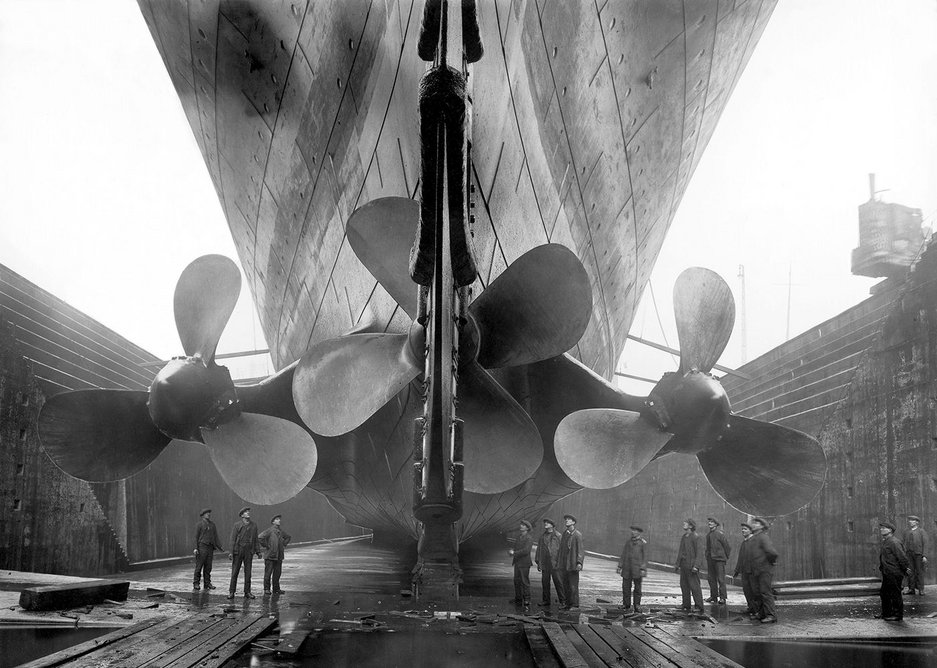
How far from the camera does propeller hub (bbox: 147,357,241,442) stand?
567cm

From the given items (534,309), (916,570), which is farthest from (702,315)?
(916,570)

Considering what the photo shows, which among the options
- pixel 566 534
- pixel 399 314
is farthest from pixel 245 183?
pixel 566 534

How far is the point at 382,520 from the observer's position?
892 centimetres

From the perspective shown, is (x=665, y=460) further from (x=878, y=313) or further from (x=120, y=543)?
(x=120, y=543)

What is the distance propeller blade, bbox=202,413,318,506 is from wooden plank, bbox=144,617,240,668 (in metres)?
1.00

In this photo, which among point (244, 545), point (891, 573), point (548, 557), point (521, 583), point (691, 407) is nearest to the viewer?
point (691, 407)

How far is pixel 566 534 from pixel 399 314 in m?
3.61

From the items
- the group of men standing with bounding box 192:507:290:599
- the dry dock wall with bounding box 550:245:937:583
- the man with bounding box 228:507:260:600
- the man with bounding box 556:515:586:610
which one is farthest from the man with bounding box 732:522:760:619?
the man with bounding box 228:507:260:600

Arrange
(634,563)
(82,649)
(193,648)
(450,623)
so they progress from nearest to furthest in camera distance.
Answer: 1. (82,649)
2. (193,648)
3. (450,623)
4. (634,563)

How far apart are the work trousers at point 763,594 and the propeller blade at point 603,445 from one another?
259 centimetres

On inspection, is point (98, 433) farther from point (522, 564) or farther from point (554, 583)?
point (554, 583)

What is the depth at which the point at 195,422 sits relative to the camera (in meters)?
5.82

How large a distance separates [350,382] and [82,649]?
8.00 ft

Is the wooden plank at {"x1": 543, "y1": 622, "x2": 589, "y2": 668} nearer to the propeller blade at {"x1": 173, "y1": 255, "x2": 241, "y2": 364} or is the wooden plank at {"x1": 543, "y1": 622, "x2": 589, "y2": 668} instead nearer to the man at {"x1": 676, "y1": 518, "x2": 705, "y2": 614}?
the man at {"x1": 676, "y1": 518, "x2": 705, "y2": 614}
